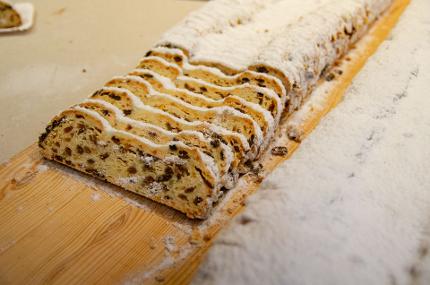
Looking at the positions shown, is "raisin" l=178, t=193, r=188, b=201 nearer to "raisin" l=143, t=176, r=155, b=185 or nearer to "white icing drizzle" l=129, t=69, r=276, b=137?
"raisin" l=143, t=176, r=155, b=185

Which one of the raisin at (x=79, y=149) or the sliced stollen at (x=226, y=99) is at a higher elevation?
the sliced stollen at (x=226, y=99)

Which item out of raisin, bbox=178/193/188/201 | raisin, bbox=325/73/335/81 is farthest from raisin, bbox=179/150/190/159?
raisin, bbox=325/73/335/81

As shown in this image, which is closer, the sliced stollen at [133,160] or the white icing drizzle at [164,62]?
the sliced stollen at [133,160]

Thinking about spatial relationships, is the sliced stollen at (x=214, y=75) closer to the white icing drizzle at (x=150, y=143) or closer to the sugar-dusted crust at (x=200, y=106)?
the sugar-dusted crust at (x=200, y=106)

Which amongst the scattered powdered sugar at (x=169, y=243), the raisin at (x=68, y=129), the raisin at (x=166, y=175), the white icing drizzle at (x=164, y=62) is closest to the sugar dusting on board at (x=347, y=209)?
the scattered powdered sugar at (x=169, y=243)

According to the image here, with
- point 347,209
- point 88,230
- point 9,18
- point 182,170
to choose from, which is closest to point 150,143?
point 182,170
